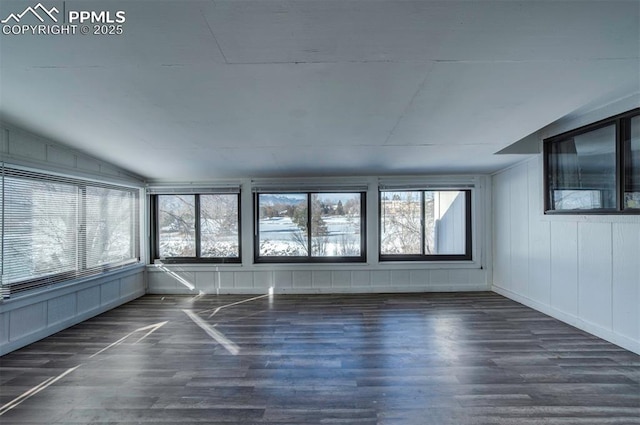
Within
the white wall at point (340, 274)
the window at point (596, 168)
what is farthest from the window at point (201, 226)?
the window at point (596, 168)

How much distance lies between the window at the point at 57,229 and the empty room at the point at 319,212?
0.08 feet

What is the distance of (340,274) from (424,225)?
5.52 feet

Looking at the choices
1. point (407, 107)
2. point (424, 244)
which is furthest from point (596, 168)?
point (424, 244)

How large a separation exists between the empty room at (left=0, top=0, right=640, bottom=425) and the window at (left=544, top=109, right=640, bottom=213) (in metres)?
0.02

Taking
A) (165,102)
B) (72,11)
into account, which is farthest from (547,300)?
(72,11)

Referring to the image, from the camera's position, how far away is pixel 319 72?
6.23 feet

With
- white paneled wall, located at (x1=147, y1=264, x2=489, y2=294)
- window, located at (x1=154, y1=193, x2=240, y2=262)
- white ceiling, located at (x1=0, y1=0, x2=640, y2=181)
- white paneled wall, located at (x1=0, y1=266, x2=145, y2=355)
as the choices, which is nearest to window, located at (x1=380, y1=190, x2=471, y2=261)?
white paneled wall, located at (x1=147, y1=264, x2=489, y2=294)

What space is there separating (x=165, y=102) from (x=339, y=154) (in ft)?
6.38

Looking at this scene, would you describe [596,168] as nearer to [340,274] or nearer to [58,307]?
[340,274]

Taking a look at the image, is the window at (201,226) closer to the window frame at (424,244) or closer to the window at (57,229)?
the window at (57,229)

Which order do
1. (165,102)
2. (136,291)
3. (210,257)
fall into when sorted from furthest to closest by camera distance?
(210,257) < (136,291) < (165,102)

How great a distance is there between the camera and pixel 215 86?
6.73 ft

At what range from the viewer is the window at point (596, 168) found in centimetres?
255

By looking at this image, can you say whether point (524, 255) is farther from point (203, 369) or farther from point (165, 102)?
point (165, 102)
